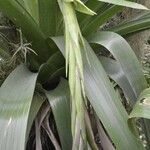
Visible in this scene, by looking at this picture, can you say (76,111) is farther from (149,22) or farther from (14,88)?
(149,22)

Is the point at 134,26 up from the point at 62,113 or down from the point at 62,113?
up

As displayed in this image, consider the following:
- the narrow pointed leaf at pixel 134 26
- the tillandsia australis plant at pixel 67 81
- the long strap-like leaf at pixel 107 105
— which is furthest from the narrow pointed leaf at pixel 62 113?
the narrow pointed leaf at pixel 134 26

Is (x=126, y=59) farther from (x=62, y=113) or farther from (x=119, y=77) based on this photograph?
(x=62, y=113)

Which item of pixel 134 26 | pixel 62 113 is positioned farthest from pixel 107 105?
pixel 134 26

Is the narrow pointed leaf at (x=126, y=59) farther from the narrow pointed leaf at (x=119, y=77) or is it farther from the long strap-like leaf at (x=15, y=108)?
the long strap-like leaf at (x=15, y=108)

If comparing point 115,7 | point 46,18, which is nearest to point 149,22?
point 115,7

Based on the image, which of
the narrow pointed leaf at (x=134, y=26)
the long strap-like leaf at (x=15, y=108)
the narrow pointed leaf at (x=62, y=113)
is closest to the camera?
the long strap-like leaf at (x=15, y=108)

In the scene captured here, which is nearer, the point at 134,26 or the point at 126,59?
the point at 126,59
